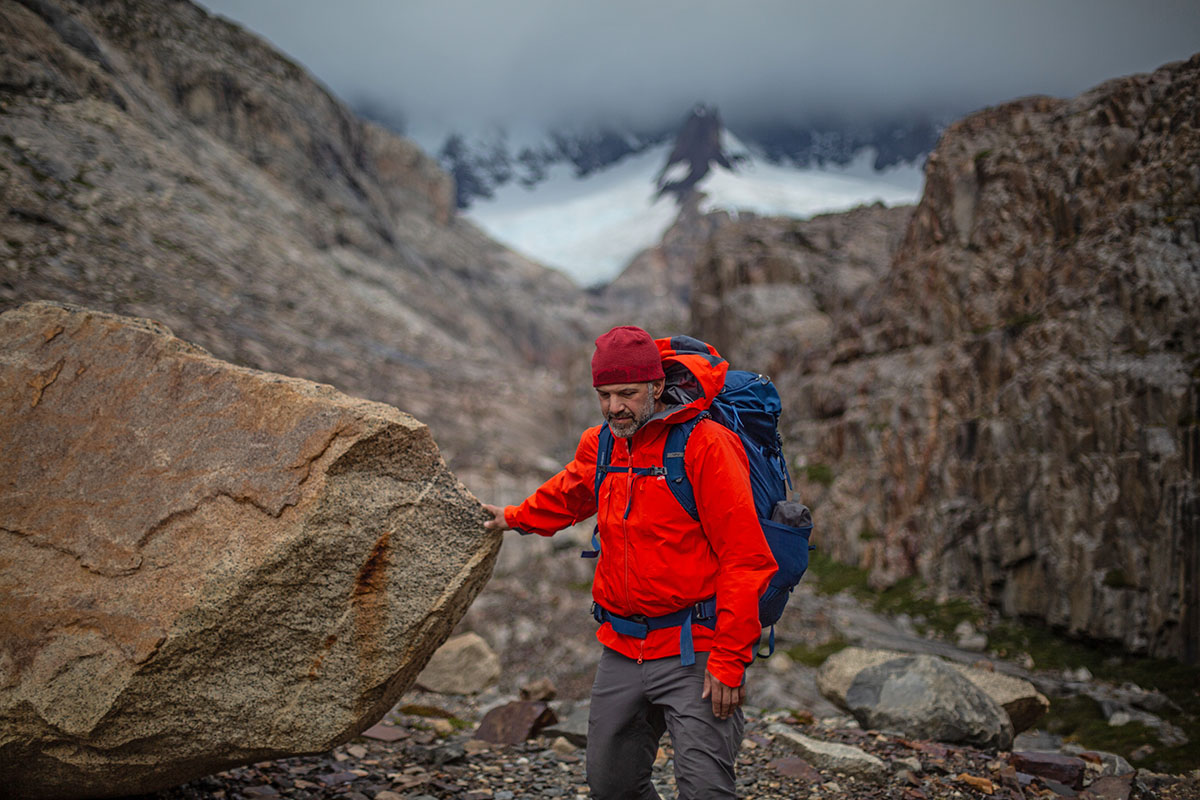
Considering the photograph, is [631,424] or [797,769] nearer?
[631,424]

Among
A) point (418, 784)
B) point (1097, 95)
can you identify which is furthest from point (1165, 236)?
point (418, 784)

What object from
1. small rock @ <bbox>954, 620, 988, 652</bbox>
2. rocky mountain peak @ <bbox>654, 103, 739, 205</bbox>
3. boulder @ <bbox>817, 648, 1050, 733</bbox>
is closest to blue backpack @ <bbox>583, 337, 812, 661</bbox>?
boulder @ <bbox>817, 648, 1050, 733</bbox>

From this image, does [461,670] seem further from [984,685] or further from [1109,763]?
[1109,763]

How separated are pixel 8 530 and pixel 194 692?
1.69 metres

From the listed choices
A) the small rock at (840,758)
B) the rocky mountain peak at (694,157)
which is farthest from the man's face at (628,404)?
the rocky mountain peak at (694,157)

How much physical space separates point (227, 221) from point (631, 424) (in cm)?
3944

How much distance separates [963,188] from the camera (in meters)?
26.5

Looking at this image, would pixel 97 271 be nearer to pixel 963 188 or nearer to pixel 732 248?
pixel 963 188

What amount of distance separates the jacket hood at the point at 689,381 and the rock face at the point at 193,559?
198 cm

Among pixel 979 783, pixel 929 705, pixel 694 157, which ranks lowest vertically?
pixel 979 783

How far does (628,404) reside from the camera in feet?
14.5

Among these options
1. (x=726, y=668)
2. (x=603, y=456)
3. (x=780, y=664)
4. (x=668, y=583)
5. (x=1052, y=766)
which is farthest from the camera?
(x=780, y=664)

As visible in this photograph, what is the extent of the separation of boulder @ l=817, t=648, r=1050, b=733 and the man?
6859mm

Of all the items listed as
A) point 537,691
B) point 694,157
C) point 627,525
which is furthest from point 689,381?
point 694,157
